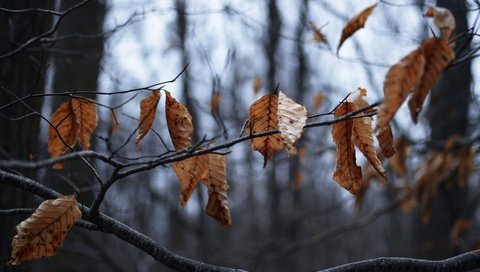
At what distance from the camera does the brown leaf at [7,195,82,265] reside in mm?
1472

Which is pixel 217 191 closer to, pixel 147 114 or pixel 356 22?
pixel 147 114

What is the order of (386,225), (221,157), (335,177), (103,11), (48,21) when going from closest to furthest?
(335,177) → (221,157) → (48,21) → (103,11) → (386,225)

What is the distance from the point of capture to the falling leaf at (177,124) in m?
1.67

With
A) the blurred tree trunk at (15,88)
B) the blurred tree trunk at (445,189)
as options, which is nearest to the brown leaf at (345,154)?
the blurred tree trunk at (15,88)

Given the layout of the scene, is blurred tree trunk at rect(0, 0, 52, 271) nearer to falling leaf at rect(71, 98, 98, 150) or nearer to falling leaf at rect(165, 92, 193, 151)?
falling leaf at rect(71, 98, 98, 150)

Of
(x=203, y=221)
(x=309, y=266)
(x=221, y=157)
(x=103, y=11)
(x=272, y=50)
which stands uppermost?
(x=272, y=50)

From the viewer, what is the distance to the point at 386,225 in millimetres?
19016

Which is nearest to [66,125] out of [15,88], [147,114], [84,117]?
[84,117]

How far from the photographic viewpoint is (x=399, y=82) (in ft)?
4.04

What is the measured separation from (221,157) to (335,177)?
0.45m

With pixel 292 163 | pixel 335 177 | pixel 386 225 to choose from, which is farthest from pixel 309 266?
pixel 335 177

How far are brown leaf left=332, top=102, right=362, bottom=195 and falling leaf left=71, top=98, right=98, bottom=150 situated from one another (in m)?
0.96

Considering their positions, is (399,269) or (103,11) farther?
(103,11)

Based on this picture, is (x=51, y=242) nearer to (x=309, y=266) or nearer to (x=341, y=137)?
(x=341, y=137)
